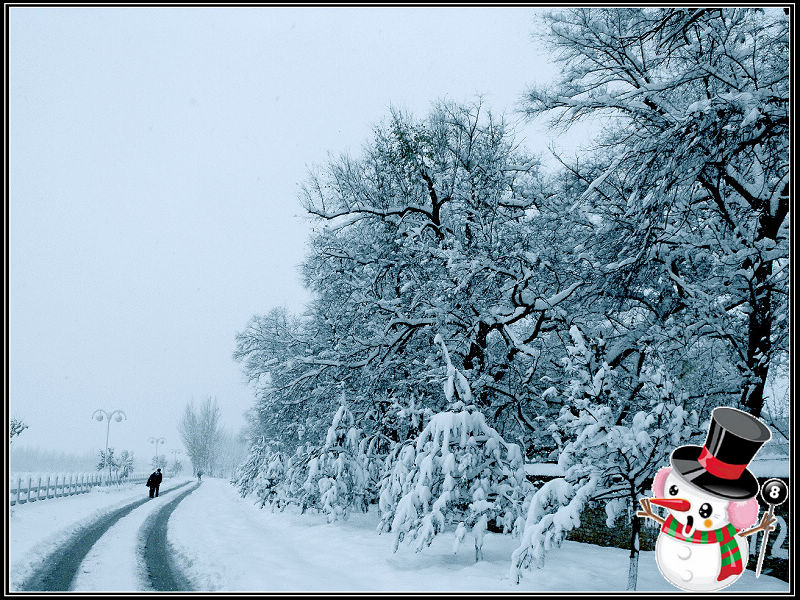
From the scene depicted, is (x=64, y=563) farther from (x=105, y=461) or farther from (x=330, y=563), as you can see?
(x=105, y=461)

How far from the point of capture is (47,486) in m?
23.3

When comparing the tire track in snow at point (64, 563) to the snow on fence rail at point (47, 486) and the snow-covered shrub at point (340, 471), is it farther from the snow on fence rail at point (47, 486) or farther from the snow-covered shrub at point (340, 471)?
the snow on fence rail at point (47, 486)

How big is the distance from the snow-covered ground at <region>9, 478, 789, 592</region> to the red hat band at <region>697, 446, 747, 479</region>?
1.87 meters

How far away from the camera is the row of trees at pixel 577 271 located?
18.9 feet

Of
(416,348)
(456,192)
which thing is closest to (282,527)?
(416,348)

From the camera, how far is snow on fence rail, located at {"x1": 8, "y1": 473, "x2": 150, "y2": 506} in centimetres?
2015

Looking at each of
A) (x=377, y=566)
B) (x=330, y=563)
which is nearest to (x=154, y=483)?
(x=330, y=563)

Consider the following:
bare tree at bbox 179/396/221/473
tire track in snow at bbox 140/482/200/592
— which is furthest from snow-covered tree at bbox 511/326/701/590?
bare tree at bbox 179/396/221/473

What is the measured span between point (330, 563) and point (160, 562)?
283 cm

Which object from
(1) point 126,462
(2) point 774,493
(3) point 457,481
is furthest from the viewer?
(1) point 126,462

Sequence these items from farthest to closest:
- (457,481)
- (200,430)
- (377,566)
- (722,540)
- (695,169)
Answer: (200,430), (457,481), (377,566), (695,169), (722,540)

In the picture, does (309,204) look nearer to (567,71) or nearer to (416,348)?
(416,348)

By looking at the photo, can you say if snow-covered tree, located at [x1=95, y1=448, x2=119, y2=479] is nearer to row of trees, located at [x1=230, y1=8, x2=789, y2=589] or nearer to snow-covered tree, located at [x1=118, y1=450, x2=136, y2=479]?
snow-covered tree, located at [x1=118, y1=450, x2=136, y2=479]

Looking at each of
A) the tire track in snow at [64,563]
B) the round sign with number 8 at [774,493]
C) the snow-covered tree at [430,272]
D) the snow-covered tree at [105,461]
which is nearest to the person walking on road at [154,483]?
the tire track in snow at [64,563]
